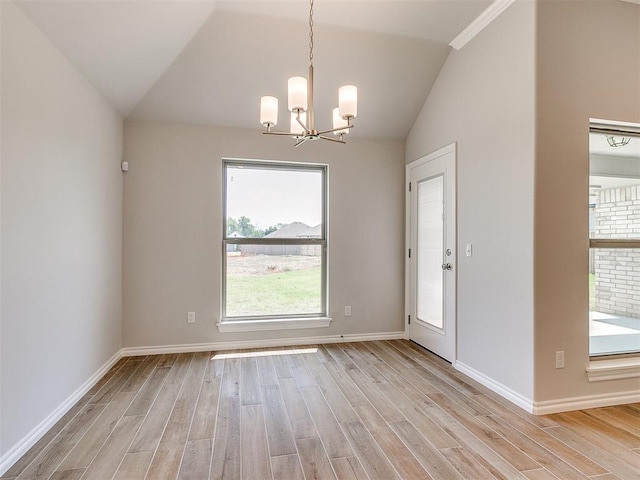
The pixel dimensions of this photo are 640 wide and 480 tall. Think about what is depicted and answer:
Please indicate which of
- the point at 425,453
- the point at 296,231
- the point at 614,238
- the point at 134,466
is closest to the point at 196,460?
the point at 134,466

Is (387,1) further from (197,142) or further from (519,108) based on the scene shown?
(197,142)

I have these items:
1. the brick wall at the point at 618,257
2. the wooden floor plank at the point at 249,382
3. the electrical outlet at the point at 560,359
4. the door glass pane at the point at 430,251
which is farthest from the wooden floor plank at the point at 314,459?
the brick wall at the point at 618,257

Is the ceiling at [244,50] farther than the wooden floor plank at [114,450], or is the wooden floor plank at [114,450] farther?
the ceiling at [244,50]

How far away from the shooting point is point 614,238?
8.79ft

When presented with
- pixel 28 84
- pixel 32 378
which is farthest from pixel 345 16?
pixel 32 378

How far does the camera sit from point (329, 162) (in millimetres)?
4027

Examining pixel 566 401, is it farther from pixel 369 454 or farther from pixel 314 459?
pixel 314 459

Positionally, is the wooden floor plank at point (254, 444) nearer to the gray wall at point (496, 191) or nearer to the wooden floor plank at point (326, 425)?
the wooden floor plank at point (326, 425)

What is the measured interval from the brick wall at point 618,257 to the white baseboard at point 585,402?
0.60 m

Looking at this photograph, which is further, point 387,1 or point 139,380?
point 139,380

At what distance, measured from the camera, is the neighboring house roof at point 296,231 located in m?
4.02

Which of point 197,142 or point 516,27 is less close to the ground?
point 516,27

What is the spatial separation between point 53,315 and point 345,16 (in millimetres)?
3077

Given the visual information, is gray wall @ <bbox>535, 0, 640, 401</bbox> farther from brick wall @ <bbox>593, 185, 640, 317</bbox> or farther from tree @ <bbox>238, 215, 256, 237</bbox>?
tree @ <bbox>238, 215, 256, 237</bbox>
